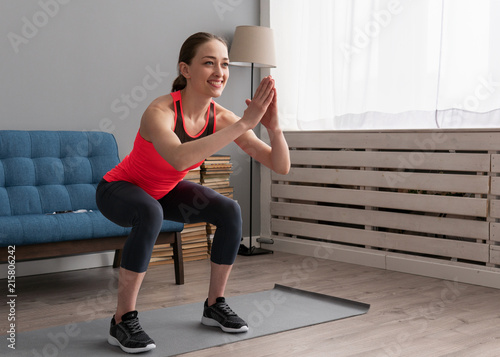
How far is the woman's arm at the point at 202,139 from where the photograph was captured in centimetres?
194

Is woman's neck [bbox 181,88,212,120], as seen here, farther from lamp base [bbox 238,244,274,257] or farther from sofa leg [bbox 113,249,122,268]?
lamp base [bbox 238,244,274,257]

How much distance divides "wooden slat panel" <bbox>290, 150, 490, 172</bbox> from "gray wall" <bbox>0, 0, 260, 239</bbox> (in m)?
0.80

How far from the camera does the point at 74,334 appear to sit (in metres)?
2.25

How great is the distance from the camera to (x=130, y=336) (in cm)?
204

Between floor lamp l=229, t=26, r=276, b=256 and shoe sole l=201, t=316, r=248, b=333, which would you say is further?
floor lamp l=229, t=26, r=276, b=256

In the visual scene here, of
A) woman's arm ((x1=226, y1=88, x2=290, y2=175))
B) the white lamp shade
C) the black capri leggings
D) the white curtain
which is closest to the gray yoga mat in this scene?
the black capri leggings

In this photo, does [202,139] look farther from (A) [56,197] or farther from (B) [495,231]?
(B) [495,231]

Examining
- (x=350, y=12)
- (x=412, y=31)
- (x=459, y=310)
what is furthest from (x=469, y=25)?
(x=459, y=310)

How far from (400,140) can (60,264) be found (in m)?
2.14

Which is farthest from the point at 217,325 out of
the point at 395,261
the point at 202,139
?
the point at 395,261

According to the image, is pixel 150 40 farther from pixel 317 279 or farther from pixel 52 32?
pixel 317 279

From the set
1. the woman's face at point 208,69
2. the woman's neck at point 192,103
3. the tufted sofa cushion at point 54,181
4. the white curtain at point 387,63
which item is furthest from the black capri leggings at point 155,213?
the white curtain at point 387,63

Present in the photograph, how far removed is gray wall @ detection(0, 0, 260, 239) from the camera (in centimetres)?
333

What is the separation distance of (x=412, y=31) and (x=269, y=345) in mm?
2169
